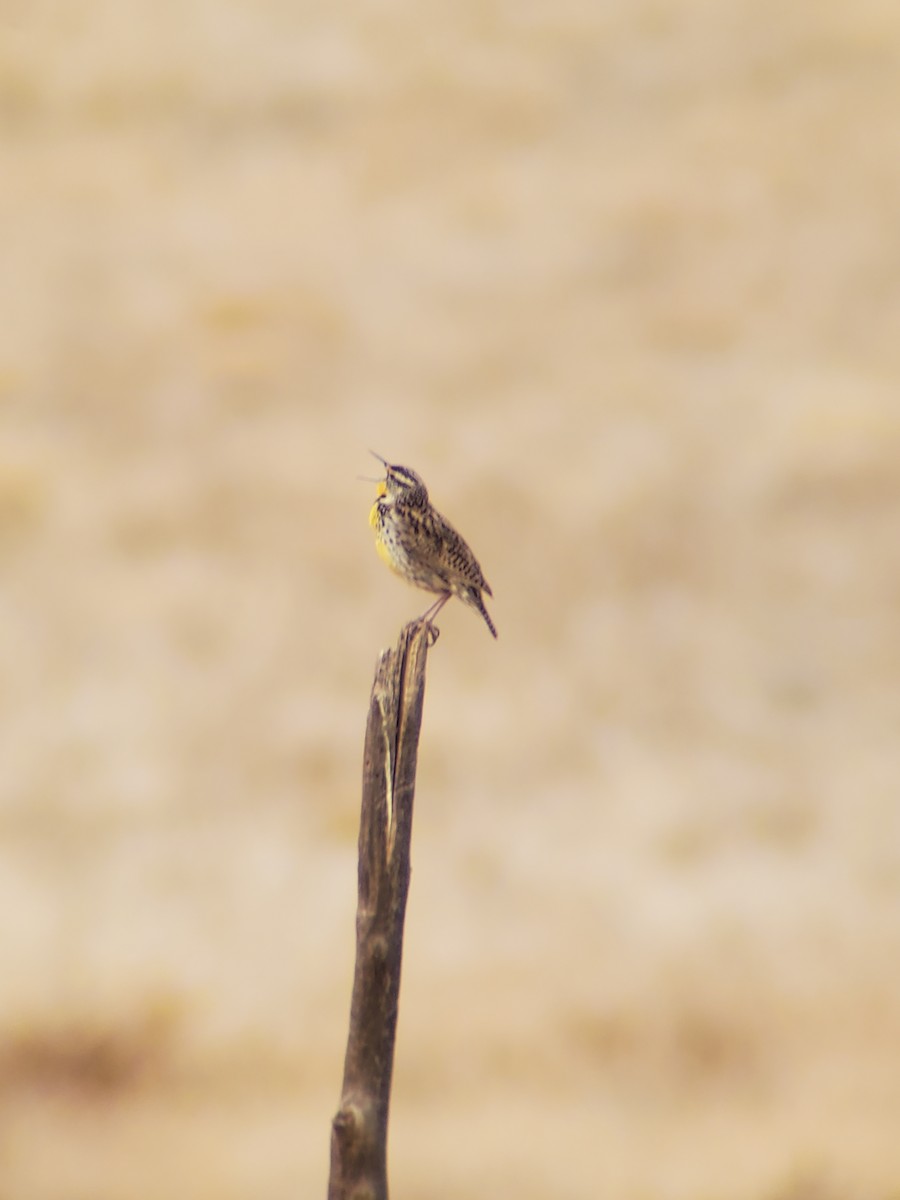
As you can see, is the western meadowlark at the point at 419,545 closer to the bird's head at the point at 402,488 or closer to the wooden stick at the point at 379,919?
the bird's head at the point at 402,488

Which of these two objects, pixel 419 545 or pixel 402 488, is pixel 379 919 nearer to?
pixel 419 545

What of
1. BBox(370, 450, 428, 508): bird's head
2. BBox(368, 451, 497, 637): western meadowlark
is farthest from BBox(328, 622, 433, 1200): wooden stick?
BBox(370, 450, 428, 508): bird's head

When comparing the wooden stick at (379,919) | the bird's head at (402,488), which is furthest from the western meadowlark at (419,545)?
the wooden stick at (379,919)

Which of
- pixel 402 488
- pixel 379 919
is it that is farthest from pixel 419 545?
pixel 379 919

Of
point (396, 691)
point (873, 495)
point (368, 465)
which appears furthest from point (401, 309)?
point (396, 691)

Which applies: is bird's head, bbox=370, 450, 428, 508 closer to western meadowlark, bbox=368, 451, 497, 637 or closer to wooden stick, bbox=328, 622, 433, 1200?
western meadowlark, bbox=368, 451, 497, 637

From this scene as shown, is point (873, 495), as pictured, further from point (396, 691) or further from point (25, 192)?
point (396, 691)
